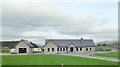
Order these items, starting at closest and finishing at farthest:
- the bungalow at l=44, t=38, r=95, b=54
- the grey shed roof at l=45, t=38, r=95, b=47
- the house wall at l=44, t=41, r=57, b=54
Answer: the house wall at l=44, t=41, r=57, b=54 < the bungalow at l=44, t=38, r=95, b=54 < the grey shed roof at l=45, t=38, r=95, b=47

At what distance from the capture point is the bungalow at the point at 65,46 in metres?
62.5

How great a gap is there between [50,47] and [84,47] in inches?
400

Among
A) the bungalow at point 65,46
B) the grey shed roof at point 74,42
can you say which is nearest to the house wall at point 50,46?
the bungalow at point 65,46

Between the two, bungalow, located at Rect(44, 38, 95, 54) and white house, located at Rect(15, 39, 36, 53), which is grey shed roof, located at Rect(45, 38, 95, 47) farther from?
white house, located at Rect(15, 39, 36, 53)

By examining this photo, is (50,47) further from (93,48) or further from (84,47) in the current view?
(93,48)

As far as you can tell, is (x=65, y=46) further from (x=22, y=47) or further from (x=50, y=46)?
(x=22, y=47)

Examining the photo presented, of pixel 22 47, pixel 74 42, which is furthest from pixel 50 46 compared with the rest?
pixel 74 42

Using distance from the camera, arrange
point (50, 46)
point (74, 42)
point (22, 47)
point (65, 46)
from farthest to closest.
Answer: point (74, 42) → point (65, 46) → point (22, 47) → point (50, 46)

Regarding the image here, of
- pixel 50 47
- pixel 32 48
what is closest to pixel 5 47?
pixel 32 48

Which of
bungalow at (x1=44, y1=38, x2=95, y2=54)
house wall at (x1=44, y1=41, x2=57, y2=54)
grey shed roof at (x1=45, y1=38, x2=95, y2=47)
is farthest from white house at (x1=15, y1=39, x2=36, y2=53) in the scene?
grey shed roof at (x1=45, y1=38, x2=95, y2=47)

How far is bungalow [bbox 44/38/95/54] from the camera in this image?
62500mm

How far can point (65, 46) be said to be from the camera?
208ft

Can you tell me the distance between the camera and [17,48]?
63.2 meters

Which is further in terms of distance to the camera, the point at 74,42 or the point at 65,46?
the point at 74,42
